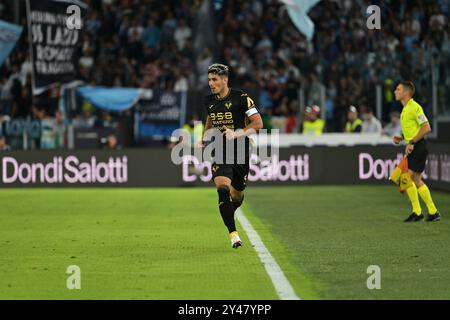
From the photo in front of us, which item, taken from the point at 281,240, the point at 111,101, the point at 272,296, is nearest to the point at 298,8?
the point at 111,101

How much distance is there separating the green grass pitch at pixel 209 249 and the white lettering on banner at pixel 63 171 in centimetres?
466

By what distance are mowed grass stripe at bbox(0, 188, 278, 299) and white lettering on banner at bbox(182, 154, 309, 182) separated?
5.48 metres

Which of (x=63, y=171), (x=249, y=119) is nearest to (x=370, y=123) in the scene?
(x=63, y=171)

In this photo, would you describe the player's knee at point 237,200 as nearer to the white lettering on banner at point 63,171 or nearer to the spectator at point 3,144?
the white lettering on banner at point 63,171

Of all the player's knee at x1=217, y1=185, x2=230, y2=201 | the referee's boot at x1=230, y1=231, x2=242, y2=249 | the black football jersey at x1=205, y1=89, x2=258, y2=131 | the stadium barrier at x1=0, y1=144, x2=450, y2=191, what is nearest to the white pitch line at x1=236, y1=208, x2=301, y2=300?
the referee's boot at x1=230, y1=231, x2=242, y2=249

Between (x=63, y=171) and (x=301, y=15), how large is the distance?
7.22 meters

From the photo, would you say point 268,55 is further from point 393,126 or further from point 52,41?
point 52,41

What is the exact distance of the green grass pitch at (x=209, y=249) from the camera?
10016mm

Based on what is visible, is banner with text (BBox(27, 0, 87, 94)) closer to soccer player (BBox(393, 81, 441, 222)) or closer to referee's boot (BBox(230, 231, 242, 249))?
soccer player (BBox(393, 81, 441, 222))

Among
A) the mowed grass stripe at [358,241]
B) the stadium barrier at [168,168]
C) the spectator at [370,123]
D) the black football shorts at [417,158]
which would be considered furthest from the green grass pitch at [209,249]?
the spectator at [370,123]

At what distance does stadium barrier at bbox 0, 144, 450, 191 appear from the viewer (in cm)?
2814

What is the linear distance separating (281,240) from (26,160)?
14838 millimetres
